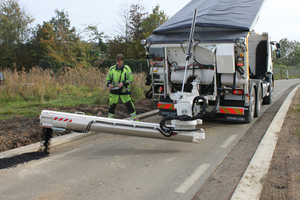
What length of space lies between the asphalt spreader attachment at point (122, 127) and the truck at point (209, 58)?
123 centimetres

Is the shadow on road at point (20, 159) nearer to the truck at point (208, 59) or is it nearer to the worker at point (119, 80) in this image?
the truck at point (208, 59)

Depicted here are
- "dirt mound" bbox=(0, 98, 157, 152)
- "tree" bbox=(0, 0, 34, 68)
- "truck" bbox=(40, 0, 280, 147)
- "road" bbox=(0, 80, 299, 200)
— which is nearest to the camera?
"road" bbox=(0, 80, 299, 200)

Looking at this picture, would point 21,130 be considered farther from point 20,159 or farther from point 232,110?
point 232,110

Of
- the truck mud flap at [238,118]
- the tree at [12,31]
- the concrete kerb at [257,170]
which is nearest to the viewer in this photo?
the concrete kerb at [257,170]

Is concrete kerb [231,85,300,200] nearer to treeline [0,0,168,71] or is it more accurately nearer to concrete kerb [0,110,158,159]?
concrete kerb [0,110,158,159]

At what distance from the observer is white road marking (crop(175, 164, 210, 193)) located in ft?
11.3

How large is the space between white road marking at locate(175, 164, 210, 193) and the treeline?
12.7m

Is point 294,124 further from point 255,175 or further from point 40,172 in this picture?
point 40,172

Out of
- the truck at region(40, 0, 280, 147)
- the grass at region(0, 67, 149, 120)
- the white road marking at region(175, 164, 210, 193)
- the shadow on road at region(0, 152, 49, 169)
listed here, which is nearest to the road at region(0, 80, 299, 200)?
the white road marking at region(175, 164, 210, 193)

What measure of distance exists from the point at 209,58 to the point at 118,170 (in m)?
3.61

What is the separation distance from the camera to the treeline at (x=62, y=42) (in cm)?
2158

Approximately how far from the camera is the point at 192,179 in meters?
Answer: 3.74

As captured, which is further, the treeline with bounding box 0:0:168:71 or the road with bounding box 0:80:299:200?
the treeline with bounding box 0:0:168:71

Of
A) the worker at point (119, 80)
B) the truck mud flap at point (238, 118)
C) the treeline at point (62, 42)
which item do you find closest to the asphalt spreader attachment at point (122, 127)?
the worker at point (119, 80)
